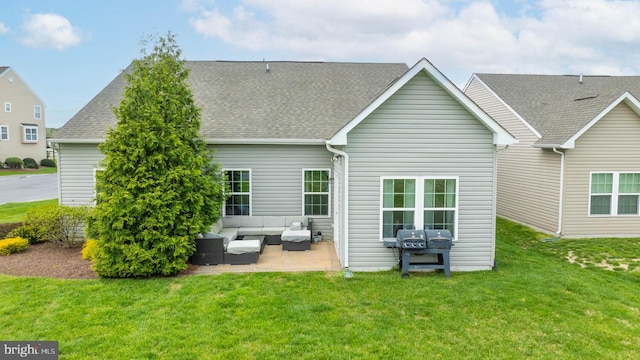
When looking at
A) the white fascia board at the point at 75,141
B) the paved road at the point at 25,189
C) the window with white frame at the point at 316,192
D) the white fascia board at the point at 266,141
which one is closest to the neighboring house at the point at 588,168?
the window with white frame at the point at 316,192

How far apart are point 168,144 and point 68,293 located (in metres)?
3.44

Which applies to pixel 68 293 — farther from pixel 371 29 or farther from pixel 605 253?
pixel 371 29

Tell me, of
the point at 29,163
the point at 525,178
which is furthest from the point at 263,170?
the point at 29,163

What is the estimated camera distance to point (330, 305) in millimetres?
6844

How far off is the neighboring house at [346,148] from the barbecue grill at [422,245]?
0.43m

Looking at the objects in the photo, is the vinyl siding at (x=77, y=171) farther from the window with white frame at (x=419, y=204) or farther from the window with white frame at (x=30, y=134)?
the window with white frame at (x=30, y=134)

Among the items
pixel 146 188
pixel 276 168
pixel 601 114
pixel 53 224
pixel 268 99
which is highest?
pixel 268 99

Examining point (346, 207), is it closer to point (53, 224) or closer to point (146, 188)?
point (146, 188)

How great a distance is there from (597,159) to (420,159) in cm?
784

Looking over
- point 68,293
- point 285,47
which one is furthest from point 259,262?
point 285,47

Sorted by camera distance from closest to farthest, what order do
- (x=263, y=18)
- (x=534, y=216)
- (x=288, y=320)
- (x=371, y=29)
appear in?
(x=288, y=320) < (x=534, y=216) < (x=263, y=18) < (x=371, y=29)

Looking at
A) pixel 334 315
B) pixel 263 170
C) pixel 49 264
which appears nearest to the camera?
pixel 334 315

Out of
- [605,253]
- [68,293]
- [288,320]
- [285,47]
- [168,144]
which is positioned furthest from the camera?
[285,47]

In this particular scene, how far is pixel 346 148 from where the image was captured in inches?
339
